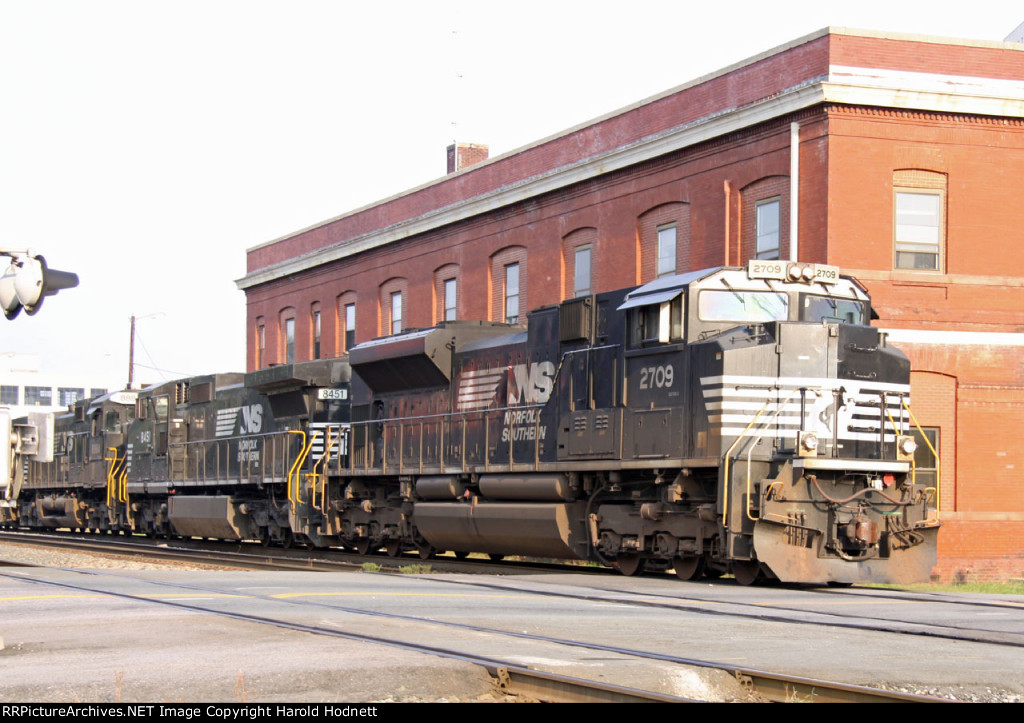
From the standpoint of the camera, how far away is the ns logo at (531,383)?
17.4 meters

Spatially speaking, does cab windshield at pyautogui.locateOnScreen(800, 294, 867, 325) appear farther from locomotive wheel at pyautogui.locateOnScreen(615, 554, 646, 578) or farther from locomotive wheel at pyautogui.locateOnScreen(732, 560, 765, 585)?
locomotive wheel at pyautogui.locateOnScreen(615, 554, 646, 578)

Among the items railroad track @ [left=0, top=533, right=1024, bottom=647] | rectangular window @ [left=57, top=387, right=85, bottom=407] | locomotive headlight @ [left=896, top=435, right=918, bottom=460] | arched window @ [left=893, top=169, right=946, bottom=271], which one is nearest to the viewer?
railroad track @ [left=0, top=533, right=1024, bottom=647]

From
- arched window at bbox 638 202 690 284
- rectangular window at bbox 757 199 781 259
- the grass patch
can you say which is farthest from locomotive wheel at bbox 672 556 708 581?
arched window at bbox 638 202 690 284

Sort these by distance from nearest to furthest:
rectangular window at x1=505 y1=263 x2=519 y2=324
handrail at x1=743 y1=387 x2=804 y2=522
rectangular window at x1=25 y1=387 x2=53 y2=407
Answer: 1. handrail at x1=743 y1=387 x2=804 y2=522
2. rectangular window at x1=505 y1=263 x2=519 y2=324
3. rectangular window at x1=25 y1=387 x2=53 y2=407

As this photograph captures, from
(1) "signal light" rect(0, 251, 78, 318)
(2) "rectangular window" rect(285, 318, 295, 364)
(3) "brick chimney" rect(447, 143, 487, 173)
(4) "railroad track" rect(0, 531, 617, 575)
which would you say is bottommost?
(4) "railroad track" rect(0, 531, 617, 575)

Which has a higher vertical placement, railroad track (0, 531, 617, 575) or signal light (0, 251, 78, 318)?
signal light (0, 251, 78, 318)

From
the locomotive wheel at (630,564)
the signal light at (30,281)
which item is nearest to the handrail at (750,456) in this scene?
the locomotive wheel at (630,564)

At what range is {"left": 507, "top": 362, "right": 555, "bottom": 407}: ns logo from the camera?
57.2ft

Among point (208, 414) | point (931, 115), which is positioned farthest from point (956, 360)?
point (208, 414)

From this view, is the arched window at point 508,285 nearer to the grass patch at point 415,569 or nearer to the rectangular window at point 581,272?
the rectangular window at point 581,272

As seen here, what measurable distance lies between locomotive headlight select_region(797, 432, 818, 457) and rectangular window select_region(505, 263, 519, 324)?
16.8 metres

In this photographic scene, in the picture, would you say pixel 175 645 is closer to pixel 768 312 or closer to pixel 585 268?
pixel 768 312

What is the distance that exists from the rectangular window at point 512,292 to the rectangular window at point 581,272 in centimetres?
214

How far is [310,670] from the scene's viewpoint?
716cm
